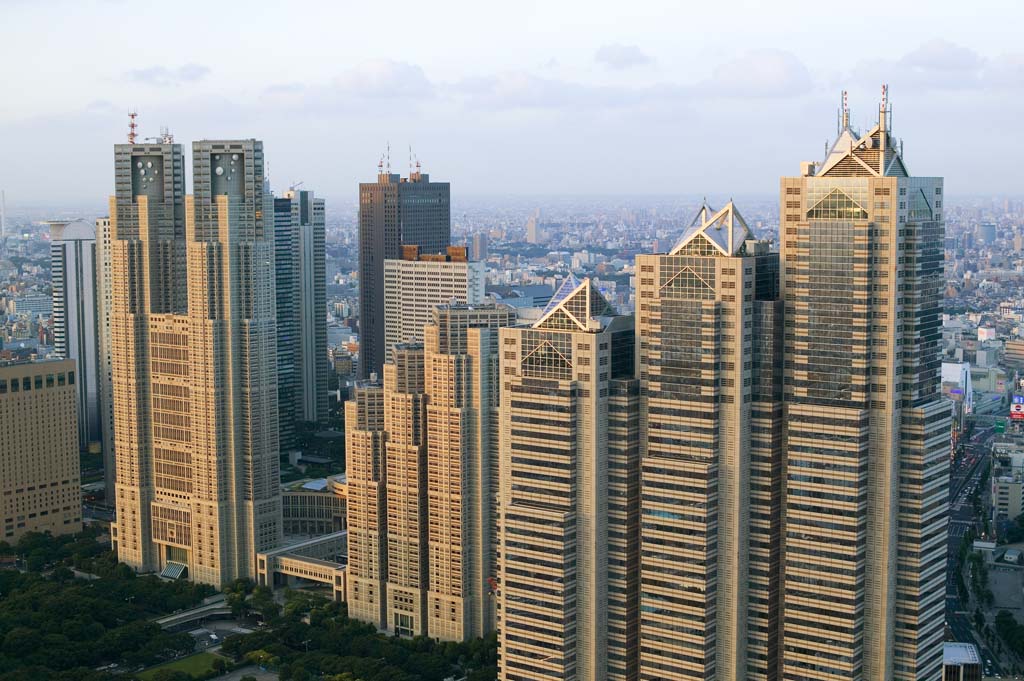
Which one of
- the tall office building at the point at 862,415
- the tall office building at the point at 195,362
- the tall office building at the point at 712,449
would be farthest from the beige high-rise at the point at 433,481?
the tall office building at the point at 862,415

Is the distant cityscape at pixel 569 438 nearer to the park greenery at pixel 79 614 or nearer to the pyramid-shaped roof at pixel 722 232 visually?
the pyramid-shaped roof at pixel 722 232

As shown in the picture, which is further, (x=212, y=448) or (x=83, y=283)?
(x=83, y=283)

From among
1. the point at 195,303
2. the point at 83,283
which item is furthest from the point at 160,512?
the point at 83,283

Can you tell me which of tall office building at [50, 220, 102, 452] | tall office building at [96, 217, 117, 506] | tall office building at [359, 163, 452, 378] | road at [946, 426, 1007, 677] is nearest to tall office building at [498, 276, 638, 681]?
road at [946, 426, 1007, 677]

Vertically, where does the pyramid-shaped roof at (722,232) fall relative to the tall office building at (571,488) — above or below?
above

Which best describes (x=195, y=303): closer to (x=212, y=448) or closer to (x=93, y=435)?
(x=212, y=448)

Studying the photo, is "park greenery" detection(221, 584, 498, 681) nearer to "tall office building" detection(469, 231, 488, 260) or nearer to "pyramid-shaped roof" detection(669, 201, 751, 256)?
"pyramid-shaped roof" detection(669, 201, 751, 256)
